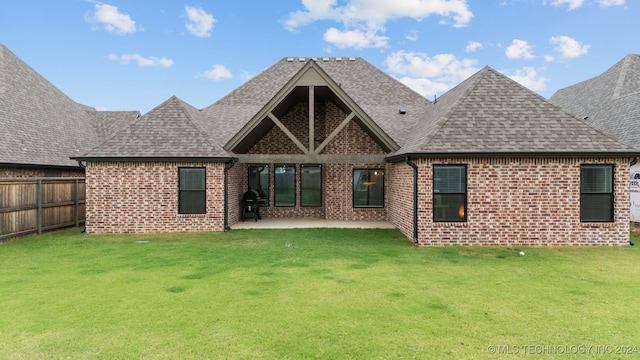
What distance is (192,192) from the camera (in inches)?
496

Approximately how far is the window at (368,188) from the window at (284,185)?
2940mm

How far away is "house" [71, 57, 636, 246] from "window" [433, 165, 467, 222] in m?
0.03

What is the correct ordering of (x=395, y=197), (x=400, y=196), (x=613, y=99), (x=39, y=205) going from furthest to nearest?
(x=613, y=99) < (x=395, y=197) < (x=400, y=196) < (x=39, y=205)

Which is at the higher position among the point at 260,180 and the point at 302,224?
the point at 260,180

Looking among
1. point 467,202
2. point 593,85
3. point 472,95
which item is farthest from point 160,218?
point 593,85

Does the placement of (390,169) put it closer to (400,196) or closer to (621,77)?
(400,196)

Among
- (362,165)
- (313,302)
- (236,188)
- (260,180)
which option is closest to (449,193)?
(362,165)

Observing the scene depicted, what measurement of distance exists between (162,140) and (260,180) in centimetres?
507

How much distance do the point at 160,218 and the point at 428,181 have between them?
28.7 feet

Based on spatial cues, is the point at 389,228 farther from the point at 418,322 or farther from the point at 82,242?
the point at 82,242

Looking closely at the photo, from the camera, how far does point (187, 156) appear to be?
40.1ft

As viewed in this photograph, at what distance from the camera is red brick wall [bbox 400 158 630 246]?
33.7 feet

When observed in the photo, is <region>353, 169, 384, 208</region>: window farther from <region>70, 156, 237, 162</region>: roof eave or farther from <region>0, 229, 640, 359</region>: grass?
<region>0, 229, 640, 359</region>: grass

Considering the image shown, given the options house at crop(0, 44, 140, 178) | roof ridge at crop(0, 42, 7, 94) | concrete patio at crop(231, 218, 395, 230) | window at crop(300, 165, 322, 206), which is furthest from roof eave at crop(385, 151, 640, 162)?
roof ridge at crop(0, 42, 7, 94)
